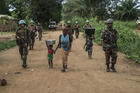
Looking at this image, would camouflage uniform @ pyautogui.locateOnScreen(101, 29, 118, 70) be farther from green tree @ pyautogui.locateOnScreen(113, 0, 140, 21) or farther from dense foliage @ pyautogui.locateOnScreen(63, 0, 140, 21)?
green tree @ pyautogui.locateOnScreen(113, 0, 140, 21)

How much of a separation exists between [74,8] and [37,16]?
30.4 ft

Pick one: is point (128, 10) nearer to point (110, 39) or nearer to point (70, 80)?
point (110, 39)

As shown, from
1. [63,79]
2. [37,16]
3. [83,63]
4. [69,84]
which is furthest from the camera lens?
[37,16]

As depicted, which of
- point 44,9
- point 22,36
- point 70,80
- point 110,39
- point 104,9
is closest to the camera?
point 70,80

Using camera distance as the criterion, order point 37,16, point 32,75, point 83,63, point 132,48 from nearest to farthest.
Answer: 1. point 32,75
2. point 83,63
3. point 132,48
4. point 37,16

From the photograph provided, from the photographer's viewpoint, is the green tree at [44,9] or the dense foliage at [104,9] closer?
the green tree at [44,9]

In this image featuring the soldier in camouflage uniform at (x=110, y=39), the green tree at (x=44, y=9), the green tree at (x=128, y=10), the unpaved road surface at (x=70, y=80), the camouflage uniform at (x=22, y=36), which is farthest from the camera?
the green tree at (x=128, y=10)

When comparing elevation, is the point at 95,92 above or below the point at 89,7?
below

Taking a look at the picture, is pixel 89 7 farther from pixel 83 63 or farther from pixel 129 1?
pixel 83 63

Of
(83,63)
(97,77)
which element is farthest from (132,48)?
(97,77)

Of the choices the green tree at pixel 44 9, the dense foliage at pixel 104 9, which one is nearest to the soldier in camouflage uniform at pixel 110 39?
the dense foliage at pixel 104 9

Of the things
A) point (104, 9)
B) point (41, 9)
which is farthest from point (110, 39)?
point (104, 9)

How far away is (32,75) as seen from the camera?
7715mm

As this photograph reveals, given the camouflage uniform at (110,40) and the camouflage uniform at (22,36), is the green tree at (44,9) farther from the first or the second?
the camouflage uniform at (110,40)
